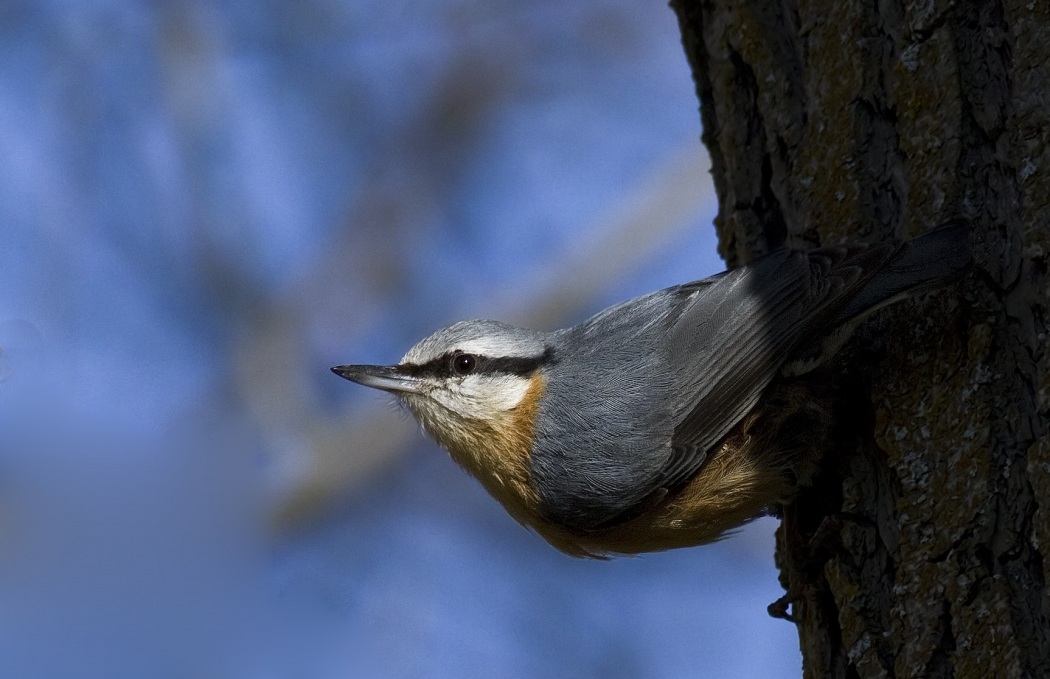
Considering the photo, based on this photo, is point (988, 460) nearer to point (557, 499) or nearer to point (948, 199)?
point (948, 199)

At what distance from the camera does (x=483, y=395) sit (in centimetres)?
330

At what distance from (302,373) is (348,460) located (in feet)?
→ 1.96

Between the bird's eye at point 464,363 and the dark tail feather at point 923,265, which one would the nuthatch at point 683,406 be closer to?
the dark tail feather at point 923,265

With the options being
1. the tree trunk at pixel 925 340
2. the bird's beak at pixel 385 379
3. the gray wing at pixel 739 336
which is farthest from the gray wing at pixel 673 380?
the bird's beak at pixel 385 379

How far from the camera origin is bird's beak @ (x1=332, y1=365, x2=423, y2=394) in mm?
3311

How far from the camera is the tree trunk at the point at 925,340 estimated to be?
7.18 ft

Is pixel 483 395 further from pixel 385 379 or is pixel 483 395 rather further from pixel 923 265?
pixel 923 265

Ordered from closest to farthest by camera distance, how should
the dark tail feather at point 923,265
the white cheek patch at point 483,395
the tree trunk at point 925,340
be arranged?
1. the tree trunk at point 925,340
2. the dark tail feather at point 923,265
3. the white cheek patch at point 483,395

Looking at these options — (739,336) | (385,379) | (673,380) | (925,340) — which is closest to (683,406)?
(673,380)

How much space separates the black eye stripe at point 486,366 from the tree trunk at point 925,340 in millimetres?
788

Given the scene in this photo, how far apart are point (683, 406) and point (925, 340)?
2.01 ft

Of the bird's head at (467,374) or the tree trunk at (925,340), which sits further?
the bird's head at (467,374)

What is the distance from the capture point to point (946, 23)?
2455 mm

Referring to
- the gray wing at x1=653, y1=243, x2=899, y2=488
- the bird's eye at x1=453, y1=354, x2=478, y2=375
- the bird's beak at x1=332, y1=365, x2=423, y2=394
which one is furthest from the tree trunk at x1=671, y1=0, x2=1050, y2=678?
the bird's beak at x1=332, y1=365, x2=423, y2=394
